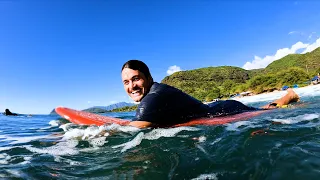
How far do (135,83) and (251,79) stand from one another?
75150mm

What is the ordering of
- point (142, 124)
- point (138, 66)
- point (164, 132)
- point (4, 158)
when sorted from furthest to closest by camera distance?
point (138, 66)
point (142, 124)
point (164, 132)
point (4, 158)

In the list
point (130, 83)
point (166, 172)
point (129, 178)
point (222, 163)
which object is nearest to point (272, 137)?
point (222, 163)

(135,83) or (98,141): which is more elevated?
(135,83)

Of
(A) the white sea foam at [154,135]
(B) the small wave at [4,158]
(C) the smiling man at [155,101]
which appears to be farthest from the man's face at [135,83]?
(B) the small wave at [4,158]

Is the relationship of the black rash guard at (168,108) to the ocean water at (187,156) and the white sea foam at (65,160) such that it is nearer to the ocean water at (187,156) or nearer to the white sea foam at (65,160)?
the ocean water at (187,156)

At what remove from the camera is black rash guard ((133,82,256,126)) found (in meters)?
4.75

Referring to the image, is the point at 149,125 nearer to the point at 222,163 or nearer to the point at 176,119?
the point at 176,119

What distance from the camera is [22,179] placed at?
2604 mm

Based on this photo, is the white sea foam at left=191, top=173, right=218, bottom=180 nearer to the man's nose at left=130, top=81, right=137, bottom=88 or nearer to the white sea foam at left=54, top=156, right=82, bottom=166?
the white sea foam at left=54, top=156, right=82, bottom=166

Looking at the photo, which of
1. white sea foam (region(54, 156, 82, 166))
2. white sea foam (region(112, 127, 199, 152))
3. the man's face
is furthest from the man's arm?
white sea foam (region(54, 156, 82, 166))

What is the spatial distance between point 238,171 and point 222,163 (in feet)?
0.88

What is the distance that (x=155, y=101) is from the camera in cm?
471

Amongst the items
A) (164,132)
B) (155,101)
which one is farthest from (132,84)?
(164,132)

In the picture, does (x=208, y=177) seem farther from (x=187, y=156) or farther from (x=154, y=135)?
(x=154, y=135)
